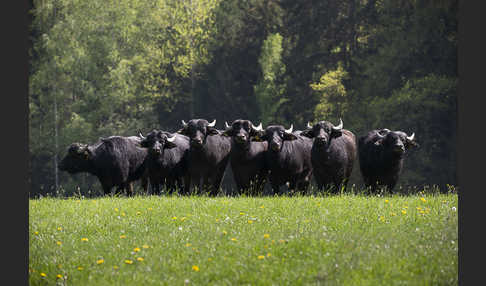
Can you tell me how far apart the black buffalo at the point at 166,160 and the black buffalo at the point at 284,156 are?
2828 millimetres

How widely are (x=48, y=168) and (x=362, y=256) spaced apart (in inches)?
1430

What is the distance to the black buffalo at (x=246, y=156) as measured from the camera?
54.0 feet

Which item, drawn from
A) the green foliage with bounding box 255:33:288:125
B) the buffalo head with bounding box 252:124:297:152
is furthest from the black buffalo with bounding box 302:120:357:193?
the green foliage with bounding box 255:33:288:125

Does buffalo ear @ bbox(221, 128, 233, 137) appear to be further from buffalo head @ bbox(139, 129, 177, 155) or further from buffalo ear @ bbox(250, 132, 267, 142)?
buffalo head @ bbox(139, 129, 177, 155)

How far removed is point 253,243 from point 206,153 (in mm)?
8170

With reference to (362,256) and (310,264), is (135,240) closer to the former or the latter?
(310,264)

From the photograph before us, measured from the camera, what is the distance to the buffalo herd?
53.3 feet

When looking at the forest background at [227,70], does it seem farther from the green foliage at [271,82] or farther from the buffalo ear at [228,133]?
the buffalo ear at [228,133]

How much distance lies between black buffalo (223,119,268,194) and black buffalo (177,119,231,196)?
642mm

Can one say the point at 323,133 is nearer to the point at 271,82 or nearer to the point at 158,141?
the point at 158,141

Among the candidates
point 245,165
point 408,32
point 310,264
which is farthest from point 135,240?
point 408,32

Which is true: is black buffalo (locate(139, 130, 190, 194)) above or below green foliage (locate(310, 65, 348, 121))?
below

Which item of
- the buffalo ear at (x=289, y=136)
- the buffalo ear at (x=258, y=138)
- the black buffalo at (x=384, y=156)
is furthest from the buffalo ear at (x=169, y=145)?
the black buffalo at (x=384, y=156)

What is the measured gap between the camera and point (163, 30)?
45.7 m
